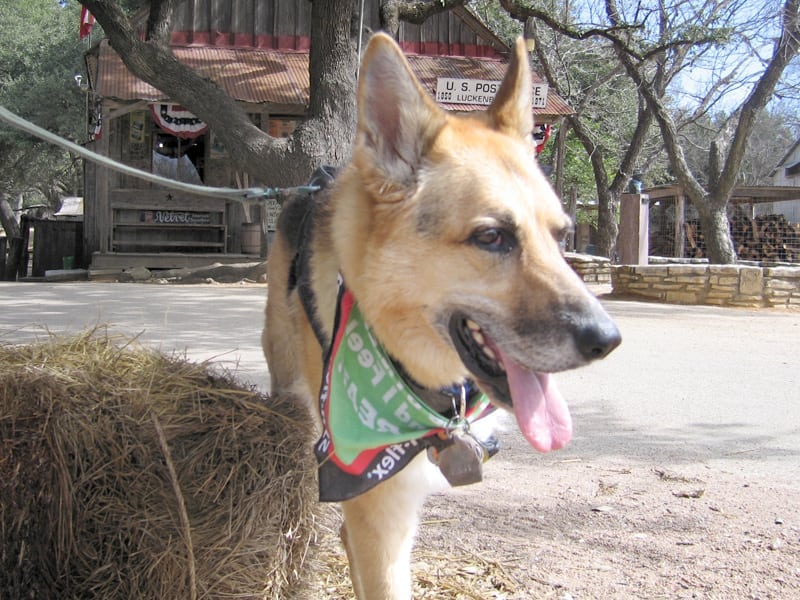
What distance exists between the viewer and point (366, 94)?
7.97 ft

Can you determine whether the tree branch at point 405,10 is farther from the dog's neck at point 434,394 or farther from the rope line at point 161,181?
the dog's neck at point 434,394

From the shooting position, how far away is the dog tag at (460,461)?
2.55m

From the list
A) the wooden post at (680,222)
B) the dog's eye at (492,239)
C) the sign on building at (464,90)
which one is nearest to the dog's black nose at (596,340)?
the dog's eye at (492,239)

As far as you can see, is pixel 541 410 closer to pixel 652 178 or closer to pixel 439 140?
pixel 439 140

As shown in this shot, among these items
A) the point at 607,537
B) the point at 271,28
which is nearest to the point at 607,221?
the point at 271,28

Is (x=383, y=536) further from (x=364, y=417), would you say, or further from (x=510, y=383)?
(x=510, y=383)

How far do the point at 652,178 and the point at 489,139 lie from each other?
34329mm

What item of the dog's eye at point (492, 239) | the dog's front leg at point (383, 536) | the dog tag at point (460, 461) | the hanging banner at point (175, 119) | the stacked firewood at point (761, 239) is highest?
the hanging banner at point (175, 119)

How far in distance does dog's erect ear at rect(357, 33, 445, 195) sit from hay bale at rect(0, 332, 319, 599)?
107 centimetres

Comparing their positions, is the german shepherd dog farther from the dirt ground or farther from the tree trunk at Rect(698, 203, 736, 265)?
the tree trunk at Rect(698, 203, 736, 265)

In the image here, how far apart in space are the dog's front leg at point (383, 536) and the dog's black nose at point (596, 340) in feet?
2.73

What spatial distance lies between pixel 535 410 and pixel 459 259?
1.67 ft

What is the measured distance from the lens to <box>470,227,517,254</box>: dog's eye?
89.7 inches

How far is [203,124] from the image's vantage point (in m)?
16.6
